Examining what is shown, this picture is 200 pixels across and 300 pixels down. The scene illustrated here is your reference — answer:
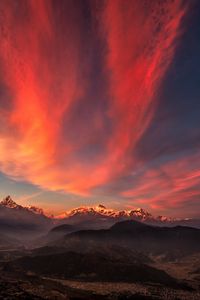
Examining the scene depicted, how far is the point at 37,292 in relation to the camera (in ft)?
655

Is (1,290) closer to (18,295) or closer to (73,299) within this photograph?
(18,295)

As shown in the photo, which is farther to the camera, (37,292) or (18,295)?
(37,292)

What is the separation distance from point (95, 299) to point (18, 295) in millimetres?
41490

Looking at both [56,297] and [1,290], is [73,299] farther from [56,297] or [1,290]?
[1,290]

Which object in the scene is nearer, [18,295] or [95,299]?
[18,295]

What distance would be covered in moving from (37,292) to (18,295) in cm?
1670

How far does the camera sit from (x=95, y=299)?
7771 inches

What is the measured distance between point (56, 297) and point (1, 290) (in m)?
29.9

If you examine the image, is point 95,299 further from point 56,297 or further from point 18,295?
point 18,295

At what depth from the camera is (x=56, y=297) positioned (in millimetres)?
192375

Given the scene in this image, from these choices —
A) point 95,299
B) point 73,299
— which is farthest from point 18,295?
point 95,299

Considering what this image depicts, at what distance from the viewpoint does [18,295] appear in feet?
607

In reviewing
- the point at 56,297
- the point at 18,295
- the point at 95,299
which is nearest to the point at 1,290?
the point at 18,295

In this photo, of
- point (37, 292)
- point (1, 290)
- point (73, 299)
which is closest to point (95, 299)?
point (73, 299)
